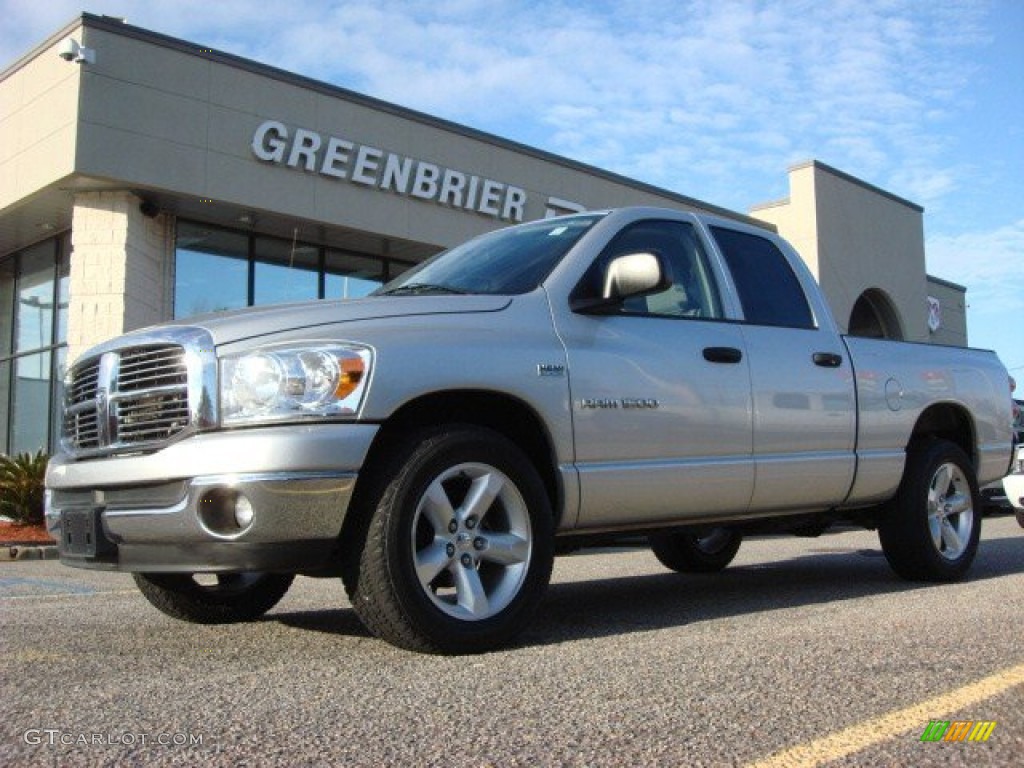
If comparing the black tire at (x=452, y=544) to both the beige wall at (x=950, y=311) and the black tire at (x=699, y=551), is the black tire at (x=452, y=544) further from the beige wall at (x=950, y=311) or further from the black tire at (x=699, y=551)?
the beige wall at (x=950, y=311)

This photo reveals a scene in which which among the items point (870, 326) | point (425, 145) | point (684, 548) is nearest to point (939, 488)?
point (684, 548)

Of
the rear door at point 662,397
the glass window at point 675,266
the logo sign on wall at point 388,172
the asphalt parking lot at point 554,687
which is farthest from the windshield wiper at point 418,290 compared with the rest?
the logo sign on wall at point 388,172

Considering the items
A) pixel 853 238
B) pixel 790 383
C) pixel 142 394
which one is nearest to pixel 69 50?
pixel 142 394

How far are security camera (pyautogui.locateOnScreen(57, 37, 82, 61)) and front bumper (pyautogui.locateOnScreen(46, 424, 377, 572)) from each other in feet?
37.9

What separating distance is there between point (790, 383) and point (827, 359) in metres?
0.40

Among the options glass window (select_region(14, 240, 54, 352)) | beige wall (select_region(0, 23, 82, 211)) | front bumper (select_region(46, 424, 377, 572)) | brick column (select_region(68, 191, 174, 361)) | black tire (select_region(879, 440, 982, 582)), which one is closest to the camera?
front bumper (select_region(46, 424, 377, 572))

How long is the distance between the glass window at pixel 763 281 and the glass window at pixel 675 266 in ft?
0.66

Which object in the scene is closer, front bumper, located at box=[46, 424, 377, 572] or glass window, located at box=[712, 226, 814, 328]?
front bumper, located at box=[46, 424, 377, 572]

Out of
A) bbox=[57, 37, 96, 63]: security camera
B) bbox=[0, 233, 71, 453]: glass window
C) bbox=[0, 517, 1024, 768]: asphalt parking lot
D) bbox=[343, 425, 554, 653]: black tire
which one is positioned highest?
bbox=[57, 37, 96, 63]: security camera

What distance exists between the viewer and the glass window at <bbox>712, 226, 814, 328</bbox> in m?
5.65

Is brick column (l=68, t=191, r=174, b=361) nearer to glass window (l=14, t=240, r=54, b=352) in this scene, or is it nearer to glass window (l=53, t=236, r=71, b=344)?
glass window (l=53, t=236, r=71, b=344)

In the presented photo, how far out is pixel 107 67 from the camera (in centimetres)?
1400

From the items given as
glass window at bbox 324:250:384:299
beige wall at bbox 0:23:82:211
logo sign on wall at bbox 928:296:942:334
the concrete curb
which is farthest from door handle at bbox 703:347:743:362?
logo sign on wall at bbox 928:296:942:334

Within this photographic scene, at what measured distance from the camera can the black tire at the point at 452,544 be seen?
3797 mm
